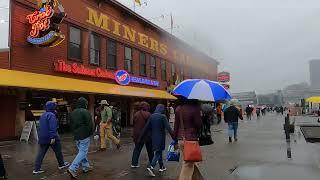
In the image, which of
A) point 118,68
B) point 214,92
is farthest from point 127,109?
point 214,92

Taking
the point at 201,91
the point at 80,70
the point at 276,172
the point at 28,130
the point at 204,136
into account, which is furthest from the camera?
the point at 80,70

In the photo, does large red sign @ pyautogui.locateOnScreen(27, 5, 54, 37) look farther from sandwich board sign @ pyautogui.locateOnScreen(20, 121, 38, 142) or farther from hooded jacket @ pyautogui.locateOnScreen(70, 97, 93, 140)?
hooded jacket @ pyautogui.locateOnScreen(70, 97, 93, 140)

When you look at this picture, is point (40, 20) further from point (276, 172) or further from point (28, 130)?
point (276, 172)

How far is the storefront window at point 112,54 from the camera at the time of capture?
27.2 metres

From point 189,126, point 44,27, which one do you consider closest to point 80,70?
point 44,27

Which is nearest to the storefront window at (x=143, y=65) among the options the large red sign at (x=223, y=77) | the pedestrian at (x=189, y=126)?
the pedestrian at (x=189, y=126)

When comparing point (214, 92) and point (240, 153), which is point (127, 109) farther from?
point (214, 92)

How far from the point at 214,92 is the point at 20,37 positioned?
13.1m

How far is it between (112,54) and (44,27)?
29.2ft

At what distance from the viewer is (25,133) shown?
733 inches

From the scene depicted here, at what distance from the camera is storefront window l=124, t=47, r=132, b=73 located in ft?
96.7

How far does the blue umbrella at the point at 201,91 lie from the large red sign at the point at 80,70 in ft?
47.1

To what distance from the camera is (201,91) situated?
796 cm

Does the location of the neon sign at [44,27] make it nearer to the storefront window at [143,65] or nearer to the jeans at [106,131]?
the jeans at [106,131]
